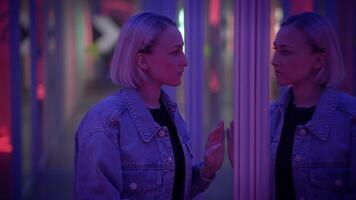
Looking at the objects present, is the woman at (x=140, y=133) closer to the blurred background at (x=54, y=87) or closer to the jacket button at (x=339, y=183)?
the blurred background at (x=54, y=87)

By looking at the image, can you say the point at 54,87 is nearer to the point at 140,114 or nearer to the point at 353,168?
the point at 140,114

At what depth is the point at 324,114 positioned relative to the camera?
154 cm

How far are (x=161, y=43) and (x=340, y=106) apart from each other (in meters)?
0.55

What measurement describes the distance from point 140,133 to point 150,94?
5.4 inches

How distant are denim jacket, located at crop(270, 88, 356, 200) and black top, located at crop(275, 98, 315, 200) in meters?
0.01

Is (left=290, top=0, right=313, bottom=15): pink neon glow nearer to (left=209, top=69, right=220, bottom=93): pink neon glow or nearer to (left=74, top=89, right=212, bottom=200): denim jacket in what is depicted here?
(left=74, top=89, right=212, bottom=200): denim jacket

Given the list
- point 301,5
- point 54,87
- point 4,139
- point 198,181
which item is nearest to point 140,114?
point 198,181

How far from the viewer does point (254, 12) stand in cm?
136

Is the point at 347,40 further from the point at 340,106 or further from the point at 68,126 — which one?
the point at 68,126

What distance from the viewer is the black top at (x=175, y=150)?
4.94 ft

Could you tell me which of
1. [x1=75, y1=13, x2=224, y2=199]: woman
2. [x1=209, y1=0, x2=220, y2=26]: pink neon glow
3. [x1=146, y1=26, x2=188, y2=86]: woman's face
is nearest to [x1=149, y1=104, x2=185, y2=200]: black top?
[x1=75, y1=13, x2=224, y2=199]: woman

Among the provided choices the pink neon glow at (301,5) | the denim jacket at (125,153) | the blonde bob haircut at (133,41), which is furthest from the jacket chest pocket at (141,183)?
the pink neon glow at (301,5)

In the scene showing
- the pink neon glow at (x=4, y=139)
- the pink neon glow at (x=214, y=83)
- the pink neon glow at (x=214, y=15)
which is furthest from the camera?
the pink neon glow at (x=214, y=83)

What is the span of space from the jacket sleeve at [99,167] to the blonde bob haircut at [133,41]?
0.19 m
